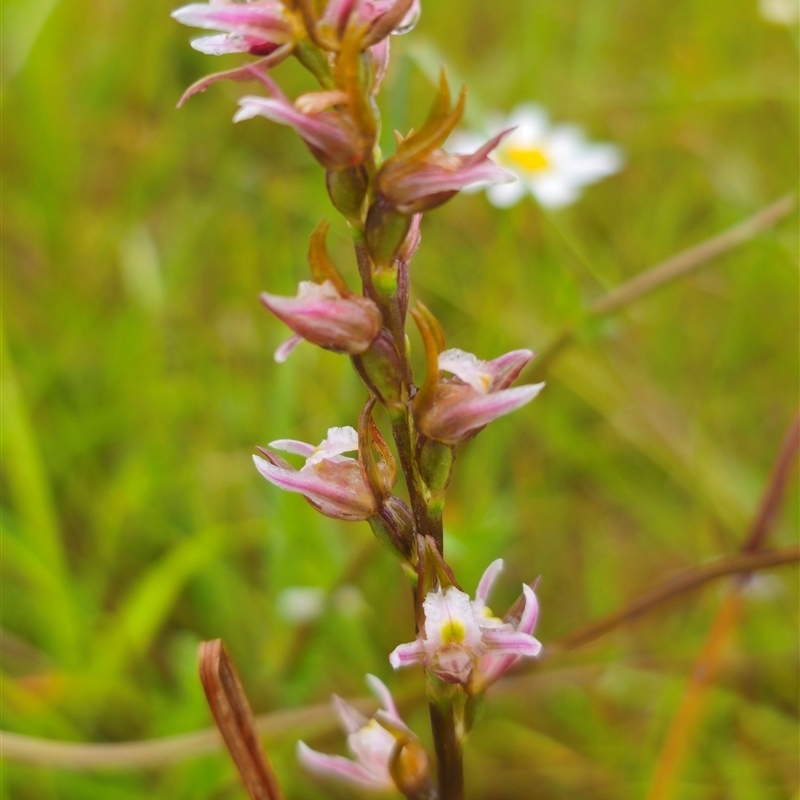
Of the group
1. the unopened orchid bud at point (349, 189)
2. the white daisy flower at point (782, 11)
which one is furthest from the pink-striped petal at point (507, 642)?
the white daisy flower at point (782, 11)

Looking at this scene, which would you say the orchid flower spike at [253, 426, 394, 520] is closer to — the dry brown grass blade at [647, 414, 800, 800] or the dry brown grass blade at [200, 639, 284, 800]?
the dry brown grass blade at [200, 639, 284, 800]

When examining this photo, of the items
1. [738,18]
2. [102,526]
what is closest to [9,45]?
[102,526]

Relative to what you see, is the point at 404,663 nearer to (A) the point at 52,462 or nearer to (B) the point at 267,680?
(B) the point at 267,680

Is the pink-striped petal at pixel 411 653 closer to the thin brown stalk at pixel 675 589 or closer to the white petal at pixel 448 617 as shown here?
the white petal at pixel 448 617

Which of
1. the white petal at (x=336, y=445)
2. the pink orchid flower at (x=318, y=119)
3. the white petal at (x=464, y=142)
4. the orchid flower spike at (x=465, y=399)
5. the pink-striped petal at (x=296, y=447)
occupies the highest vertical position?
the pink orchid flower at (x=318, y=119)

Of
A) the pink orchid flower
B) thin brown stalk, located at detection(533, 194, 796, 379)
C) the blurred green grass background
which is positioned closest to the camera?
the pink orchid flower

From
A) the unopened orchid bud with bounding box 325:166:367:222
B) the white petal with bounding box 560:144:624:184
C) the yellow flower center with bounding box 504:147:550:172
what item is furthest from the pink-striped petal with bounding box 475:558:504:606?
the yellow flower center with bounding box 504:147:550:172
